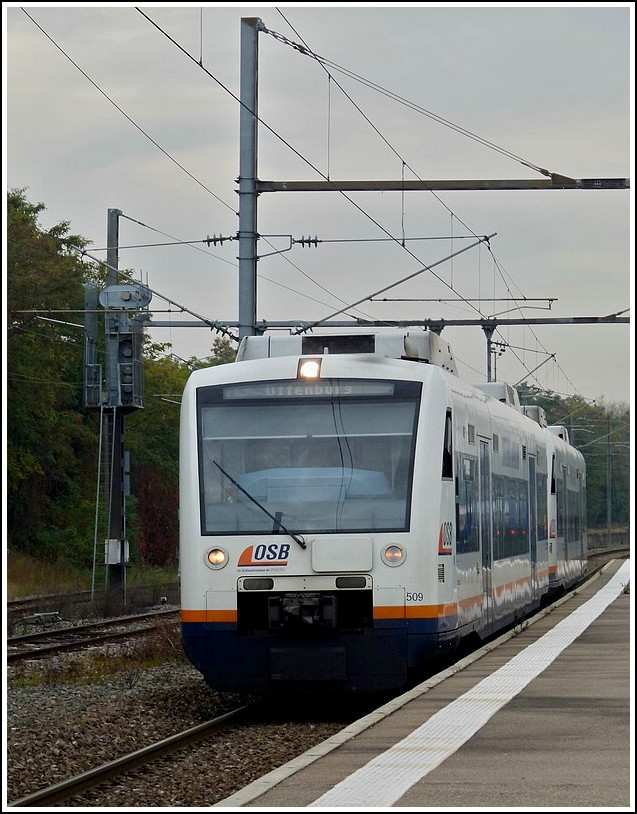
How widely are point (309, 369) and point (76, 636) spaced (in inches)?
475

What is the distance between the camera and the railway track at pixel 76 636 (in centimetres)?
2147

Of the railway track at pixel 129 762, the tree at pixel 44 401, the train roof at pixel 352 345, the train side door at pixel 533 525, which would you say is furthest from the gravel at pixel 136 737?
the tree at pixel 44 401

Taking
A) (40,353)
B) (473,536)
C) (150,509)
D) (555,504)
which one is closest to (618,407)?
(150,509)

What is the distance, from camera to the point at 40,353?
53.4 meters

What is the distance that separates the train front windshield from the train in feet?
0.04

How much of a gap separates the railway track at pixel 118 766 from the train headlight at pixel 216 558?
1341mm

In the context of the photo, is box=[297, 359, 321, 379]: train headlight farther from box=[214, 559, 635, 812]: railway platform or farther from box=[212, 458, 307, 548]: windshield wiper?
box=[214, 559, 635, 812]: railway platform

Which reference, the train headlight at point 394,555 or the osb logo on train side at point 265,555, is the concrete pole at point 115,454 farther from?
the train headlight at point 394,555

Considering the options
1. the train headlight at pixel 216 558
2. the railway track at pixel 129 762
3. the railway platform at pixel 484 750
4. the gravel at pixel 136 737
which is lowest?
the gravel at pixel 136 737

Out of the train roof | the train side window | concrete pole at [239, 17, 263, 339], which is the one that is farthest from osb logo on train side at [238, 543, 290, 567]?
concrete pole at [239, 17, 263, 339]

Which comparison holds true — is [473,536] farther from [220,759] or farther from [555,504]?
[555,504]

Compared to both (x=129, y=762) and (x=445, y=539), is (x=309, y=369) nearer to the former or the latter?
(x=445, y=539)

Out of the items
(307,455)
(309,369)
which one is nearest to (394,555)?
(307,455)

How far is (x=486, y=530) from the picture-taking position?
17.8 meters
